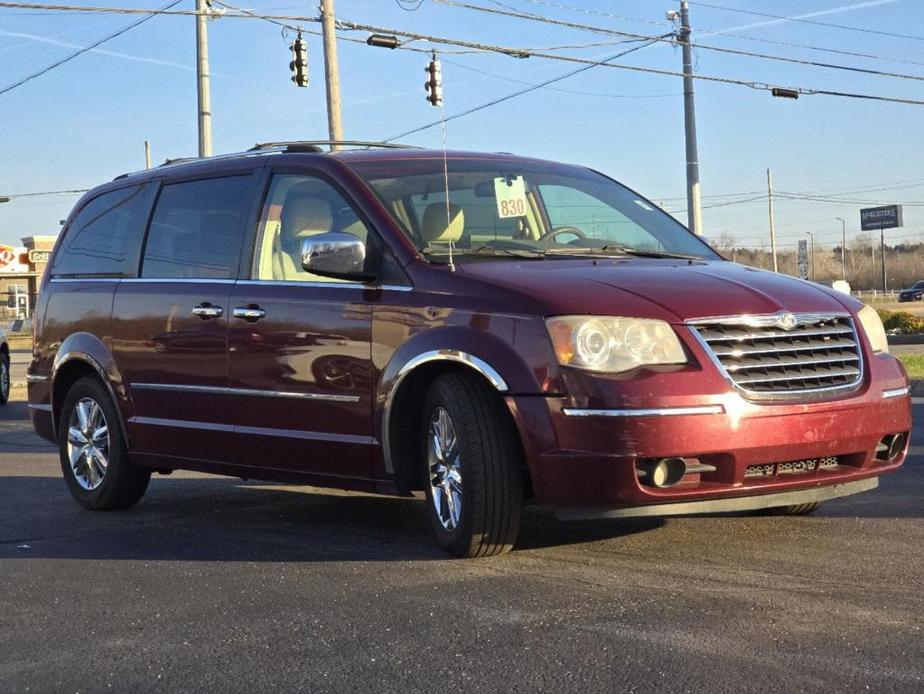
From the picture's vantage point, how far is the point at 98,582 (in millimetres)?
5883

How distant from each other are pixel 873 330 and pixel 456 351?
184 cm

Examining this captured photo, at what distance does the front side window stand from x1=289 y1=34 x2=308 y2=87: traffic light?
20772mm

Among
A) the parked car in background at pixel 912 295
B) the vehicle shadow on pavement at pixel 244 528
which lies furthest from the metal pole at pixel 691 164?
the parked car in background at pixel 912 295

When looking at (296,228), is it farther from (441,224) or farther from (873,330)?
(873,330)

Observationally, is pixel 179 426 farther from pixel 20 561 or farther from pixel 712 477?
pixel 712 477

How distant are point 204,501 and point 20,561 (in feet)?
6.92

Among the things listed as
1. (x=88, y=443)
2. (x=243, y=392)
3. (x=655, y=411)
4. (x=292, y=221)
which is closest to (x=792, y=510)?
(x=655, y=411)

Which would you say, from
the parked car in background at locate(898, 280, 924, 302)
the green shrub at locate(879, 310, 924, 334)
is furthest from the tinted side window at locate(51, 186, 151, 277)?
the parked car in background at locate(898, 280, 924, 302)

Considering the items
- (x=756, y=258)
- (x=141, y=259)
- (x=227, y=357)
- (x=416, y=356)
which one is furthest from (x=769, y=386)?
(x=756, y=258)

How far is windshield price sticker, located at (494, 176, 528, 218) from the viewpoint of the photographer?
6.84 metres

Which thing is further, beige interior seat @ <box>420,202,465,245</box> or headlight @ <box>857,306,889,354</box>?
beige interior seat @ <box>420,202,465,245</box>

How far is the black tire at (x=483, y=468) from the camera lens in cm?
572

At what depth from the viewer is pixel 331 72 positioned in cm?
2481

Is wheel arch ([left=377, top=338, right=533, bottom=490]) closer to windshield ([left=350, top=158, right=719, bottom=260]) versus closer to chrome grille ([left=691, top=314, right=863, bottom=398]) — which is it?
windshield ([left=350, top=158, right=719, bottom=260])
